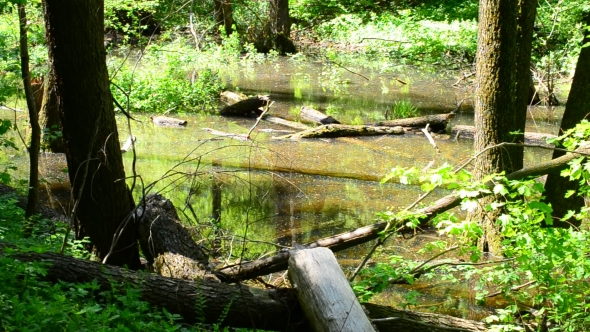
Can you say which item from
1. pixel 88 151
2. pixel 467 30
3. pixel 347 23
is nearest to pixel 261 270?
pixel 88 151

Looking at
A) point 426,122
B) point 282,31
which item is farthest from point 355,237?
point 282,31

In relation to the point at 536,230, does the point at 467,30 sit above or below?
above

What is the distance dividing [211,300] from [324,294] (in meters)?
0.88

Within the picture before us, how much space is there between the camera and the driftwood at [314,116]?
15434 millimetres

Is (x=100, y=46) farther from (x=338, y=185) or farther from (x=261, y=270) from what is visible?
(x=338, y=185)

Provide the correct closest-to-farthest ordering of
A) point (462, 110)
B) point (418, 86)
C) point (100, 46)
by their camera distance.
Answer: point (100, 46)
point (462, 110)
point (418, 86)

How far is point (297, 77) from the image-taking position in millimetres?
22562

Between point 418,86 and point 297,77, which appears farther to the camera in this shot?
point 297,77

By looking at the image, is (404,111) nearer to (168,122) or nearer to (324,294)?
(168,122)

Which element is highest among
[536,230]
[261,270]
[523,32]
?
[523,32]

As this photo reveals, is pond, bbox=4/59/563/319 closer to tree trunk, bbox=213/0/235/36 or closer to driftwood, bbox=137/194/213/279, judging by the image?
driftwood, bbox=137/194/213/279

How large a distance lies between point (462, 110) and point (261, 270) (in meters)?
12.5

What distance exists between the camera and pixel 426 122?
15.1m

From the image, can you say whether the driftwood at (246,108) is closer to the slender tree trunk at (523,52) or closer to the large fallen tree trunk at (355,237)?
the slender tree trunk at (523,52)
